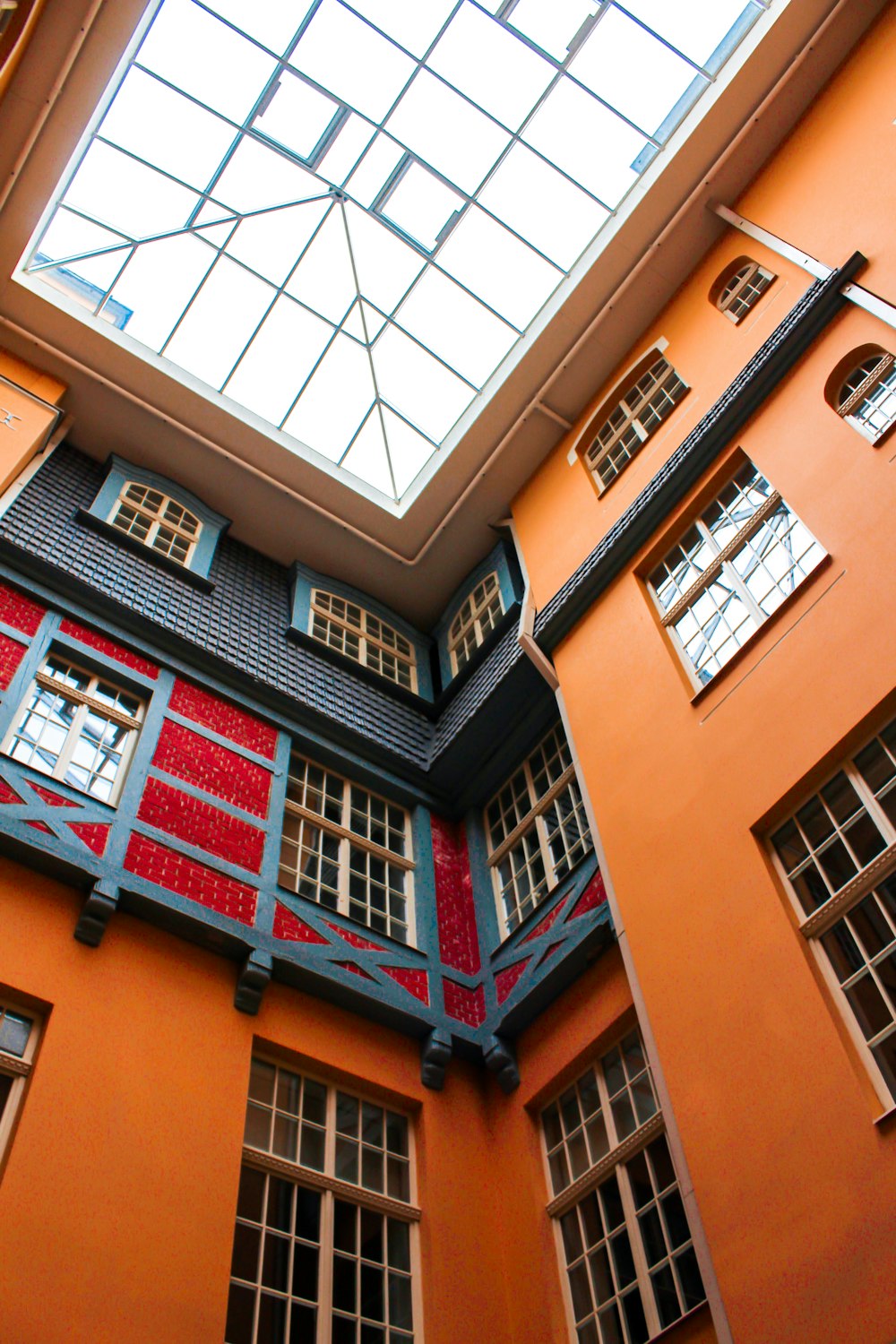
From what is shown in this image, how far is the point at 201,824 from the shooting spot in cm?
1115

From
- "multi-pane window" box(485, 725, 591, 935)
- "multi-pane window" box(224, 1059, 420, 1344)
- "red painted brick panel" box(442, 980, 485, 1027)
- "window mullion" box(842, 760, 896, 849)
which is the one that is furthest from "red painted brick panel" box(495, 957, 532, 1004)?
"window mullion" box(842, 760, 896, 849)

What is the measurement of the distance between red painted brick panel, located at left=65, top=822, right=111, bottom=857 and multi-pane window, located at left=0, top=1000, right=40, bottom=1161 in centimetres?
178

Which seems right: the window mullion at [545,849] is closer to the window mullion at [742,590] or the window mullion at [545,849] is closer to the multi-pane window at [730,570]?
the multi-pane window at [730,570]

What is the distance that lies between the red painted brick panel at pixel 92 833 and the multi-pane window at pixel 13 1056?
5.85 ft

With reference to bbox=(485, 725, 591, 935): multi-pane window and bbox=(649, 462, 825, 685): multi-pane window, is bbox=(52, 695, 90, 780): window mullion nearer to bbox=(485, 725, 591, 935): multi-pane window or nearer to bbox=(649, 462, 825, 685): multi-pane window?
bbox=(485, 725, 591, 935): multi-pane window

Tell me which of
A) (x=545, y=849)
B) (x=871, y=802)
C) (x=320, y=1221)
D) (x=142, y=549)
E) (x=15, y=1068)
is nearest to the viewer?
(x=871, y=802)

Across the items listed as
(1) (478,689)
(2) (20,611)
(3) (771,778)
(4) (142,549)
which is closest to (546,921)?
(3) (771,778)

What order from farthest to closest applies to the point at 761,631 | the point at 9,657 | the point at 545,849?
the point at 545,849 < the point at 9,657 < the point at 761,631

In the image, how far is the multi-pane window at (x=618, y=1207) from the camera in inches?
319

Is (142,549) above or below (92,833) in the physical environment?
above

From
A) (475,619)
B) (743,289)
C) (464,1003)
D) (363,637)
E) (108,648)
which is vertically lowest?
(464,1003)

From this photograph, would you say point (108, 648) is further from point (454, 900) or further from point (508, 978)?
point (508, 978)

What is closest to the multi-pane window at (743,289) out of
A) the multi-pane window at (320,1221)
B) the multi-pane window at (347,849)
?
the multi-pane window at (347,849)

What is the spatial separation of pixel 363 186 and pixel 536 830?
10.0 metres
